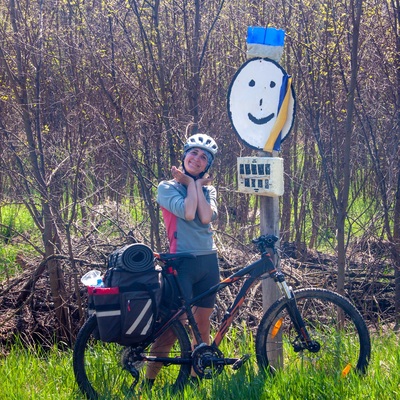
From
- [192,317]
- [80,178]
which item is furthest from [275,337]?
[80,178]

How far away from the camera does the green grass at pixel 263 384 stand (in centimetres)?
405

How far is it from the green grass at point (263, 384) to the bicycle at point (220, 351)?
13 cm

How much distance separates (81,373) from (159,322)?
0.65 metres

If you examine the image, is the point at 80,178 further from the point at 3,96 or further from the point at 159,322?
the point at 159,322

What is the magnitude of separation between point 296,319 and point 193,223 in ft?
3.21

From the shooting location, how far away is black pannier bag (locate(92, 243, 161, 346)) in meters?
4.38

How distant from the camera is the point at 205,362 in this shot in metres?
4.61

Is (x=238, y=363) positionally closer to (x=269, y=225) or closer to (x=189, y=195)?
(x=269, y=225)

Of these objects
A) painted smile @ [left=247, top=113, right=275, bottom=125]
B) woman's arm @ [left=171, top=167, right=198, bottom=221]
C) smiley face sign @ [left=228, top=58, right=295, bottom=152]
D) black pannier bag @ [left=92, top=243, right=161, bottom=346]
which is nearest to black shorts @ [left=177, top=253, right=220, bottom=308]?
black pannier bag @ [left=92, top=243, right=161, bottom=346]

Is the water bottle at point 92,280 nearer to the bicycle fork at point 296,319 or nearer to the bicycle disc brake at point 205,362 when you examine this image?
the bicycle disc brake at point 205,362

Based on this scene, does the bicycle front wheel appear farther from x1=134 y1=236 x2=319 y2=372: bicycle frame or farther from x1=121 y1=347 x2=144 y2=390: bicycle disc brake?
x1=121 y1=347 x2=144 y2=390: bicycle disc brake

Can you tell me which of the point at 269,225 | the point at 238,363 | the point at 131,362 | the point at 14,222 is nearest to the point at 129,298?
the point at 131,362

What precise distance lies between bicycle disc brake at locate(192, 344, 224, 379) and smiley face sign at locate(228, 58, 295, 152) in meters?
1.45

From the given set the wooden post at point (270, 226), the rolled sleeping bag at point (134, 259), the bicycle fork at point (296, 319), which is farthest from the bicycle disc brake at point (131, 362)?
the bicycle fork at point (296, 319)
